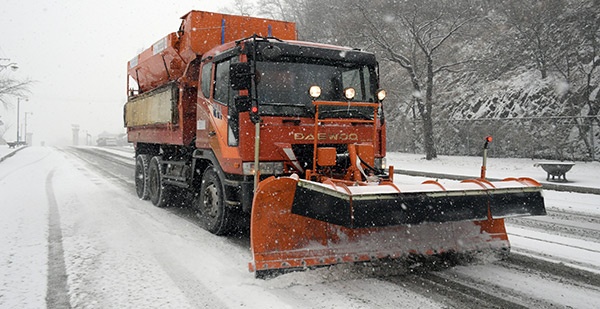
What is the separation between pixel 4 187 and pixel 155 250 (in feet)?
30.8

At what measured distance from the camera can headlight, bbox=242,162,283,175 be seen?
5586 mm

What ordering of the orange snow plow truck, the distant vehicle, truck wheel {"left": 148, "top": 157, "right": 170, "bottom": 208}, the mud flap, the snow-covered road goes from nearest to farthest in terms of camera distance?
the snow-covered road → the orange snow plow truck → the mud flap → truck wheel {"left": 148, "top": 157, "right": 170, "bottom": 208} → the distant vehicle

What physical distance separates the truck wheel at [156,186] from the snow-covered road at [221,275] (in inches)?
65.9

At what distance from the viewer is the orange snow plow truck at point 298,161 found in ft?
14.4

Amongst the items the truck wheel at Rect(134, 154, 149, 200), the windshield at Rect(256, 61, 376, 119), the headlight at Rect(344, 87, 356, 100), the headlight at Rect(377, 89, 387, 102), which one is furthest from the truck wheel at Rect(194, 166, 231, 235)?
the truck wheel at Rect(134, 154, 149, 200)

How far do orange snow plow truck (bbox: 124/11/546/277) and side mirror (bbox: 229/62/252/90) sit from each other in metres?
0.01

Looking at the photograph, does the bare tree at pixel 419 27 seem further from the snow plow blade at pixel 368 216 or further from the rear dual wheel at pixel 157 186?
the snow plow blade at pixel 368 216

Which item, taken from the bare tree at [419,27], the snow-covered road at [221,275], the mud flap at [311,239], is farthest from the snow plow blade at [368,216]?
the bare tree at [419,27]

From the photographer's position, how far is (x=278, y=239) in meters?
4.64

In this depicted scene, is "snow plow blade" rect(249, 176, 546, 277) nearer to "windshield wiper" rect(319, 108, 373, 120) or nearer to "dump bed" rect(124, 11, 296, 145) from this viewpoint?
"windshield wiper" rect(319, 108, 373, 120)

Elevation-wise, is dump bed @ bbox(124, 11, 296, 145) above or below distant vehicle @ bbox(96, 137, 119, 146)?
above

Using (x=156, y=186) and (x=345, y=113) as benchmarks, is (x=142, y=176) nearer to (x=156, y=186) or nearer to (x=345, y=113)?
(x=156, y=186)

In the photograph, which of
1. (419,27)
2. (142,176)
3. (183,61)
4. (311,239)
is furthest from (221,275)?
(419,27)

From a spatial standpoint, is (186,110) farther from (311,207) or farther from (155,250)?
(311,207)
